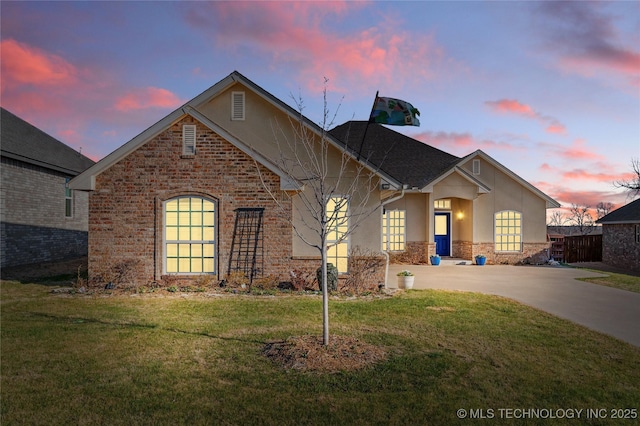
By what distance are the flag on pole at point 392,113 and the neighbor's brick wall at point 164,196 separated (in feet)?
11.3

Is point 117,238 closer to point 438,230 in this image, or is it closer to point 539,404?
point 539,404

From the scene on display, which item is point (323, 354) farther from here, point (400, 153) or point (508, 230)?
point (400, 153)

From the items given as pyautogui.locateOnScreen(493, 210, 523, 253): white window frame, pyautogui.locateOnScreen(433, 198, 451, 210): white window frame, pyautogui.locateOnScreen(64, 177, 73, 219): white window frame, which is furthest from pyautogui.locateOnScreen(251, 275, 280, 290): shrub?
pyautogui.locateOnScreen(64, 177, 73, 219): white window frame

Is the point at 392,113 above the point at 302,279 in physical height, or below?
above

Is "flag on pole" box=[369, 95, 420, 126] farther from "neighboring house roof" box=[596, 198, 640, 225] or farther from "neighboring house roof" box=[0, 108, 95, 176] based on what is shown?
"neighboring house roof" box=[596, 198, 640, 225]

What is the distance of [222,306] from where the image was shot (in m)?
10.2

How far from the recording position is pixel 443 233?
73.2ft

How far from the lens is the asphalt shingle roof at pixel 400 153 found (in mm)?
21875

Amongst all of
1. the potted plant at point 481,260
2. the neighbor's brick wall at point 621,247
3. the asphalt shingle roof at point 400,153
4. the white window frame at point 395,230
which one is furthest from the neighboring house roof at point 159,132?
the neighbor's brick wall at point 621,247

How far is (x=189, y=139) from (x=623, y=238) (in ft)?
73.7

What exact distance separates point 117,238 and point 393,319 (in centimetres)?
832

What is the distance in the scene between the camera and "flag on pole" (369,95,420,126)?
11.6m

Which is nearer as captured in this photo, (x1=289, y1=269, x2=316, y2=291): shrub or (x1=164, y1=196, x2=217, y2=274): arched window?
(x1=289, y1=269, x2=316, y2=291): shrub

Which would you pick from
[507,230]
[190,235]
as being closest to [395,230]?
[507,230]
